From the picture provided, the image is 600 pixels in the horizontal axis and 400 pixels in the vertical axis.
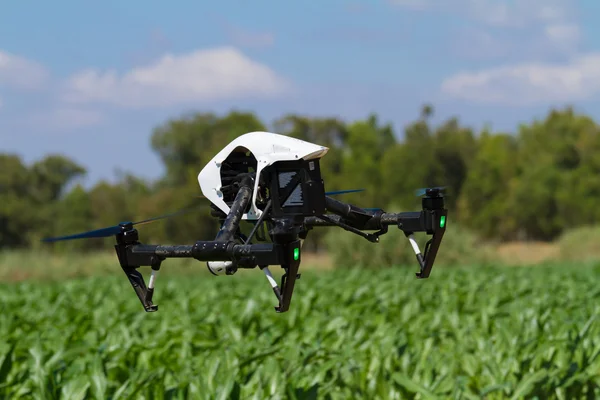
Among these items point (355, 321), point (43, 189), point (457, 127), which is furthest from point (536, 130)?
point (355, 321)

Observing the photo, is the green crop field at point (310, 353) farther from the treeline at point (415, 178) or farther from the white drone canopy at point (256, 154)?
the treeline at point (415, 178)

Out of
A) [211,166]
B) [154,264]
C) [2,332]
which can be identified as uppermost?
[211,166]

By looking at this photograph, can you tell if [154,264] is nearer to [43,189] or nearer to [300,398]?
[300,398]

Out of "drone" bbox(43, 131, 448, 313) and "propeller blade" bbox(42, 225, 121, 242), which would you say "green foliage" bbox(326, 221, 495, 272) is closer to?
"drone" bbox(43, 131, 448, 313)

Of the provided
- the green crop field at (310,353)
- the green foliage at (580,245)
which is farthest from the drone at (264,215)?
the green foliage at (580,245)

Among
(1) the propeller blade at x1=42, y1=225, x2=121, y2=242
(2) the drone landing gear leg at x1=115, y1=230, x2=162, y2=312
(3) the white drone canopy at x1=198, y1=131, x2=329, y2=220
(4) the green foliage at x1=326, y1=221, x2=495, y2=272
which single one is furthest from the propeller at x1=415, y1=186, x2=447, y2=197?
(4) the green foliage at x1=326, y1=221, x2=495, y2=272

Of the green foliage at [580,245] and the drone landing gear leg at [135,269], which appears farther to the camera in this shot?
the green foliage at [580,245]
